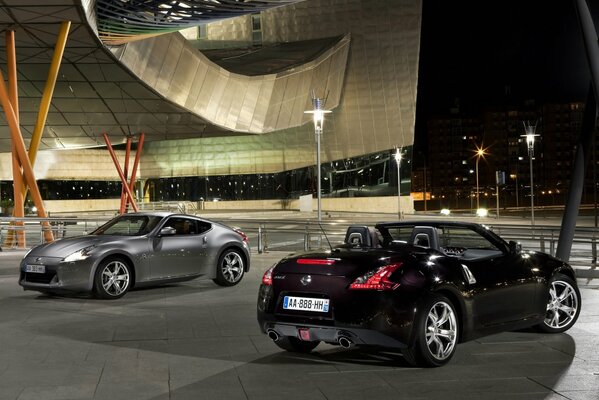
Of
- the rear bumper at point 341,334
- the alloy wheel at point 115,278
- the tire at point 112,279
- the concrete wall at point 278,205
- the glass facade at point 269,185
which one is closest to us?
the rear bumper at point 341,334

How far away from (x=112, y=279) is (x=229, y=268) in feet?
8.49

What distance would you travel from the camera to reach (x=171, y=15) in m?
29.4

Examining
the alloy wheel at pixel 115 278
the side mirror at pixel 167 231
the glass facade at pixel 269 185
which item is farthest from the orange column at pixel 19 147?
the glass facade at pixel 269 185

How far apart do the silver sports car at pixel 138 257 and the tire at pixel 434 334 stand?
7.05m

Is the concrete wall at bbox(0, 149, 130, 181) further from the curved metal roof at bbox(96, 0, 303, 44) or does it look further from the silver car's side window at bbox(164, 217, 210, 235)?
the silver car's side window at bbox(164, 217, 210, 235)

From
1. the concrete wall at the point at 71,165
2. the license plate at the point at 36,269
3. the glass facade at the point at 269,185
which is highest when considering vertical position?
the concrete wall at the point at 71,165

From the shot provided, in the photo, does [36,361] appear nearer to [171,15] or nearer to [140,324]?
[140,324]

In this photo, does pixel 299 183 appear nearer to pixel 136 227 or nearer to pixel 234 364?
pixel 136 227

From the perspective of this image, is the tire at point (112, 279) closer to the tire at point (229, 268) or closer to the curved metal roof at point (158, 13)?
the tire at point (229, 268)

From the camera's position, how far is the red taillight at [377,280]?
7.11m

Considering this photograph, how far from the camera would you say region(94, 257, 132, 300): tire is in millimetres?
12914

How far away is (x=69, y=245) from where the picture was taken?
1287 centimetres

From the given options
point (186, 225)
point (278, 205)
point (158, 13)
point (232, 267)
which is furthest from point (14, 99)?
point (278, 205)

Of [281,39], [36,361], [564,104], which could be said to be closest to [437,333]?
[36,361]
